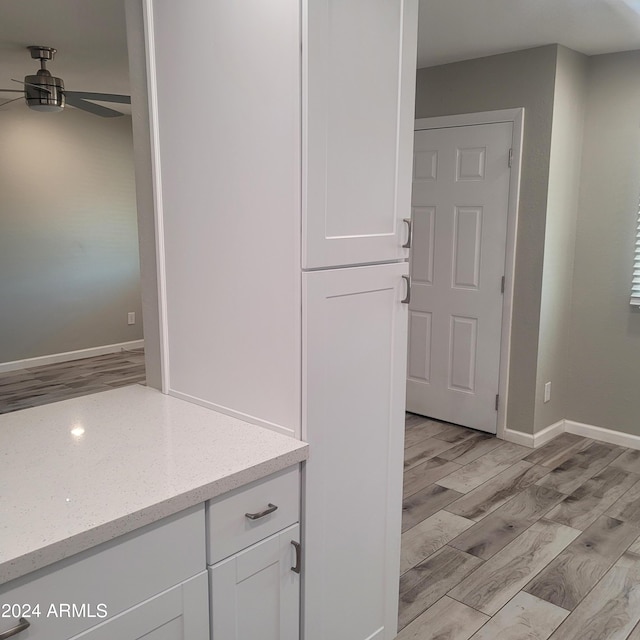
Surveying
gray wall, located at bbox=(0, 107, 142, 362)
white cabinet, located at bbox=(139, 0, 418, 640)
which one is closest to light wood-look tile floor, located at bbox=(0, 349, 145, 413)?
gray wall, located at bbox=(0, 107, 142, 362)

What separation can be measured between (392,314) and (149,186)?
858 millimetres

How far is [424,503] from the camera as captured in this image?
9.75 ft

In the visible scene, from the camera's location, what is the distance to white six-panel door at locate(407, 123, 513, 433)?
3641mm

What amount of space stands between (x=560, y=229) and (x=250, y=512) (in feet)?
9.47

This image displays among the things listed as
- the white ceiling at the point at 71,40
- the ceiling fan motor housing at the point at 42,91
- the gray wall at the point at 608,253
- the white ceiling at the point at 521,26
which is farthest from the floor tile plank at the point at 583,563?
the ceiling fan motor housing at the point at 42,91

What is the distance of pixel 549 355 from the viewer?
3.68 m

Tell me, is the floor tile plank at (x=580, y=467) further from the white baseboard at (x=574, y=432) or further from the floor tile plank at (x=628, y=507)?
the floor tile plank at (x=628, y=507)

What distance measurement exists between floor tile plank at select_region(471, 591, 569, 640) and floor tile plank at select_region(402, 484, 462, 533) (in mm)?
639

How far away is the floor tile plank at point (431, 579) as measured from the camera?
2.19 metres

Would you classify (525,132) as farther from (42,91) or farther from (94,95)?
(42,91)

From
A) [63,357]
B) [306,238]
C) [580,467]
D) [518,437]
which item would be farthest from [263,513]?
[518,437]

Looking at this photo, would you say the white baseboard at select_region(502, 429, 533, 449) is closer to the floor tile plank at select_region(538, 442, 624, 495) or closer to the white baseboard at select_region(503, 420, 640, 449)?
the white baseboard at select_region(503, 420, 640, 449)

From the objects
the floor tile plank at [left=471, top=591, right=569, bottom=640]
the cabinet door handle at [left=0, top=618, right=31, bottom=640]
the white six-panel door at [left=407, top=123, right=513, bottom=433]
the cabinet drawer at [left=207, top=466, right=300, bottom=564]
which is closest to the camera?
the cabinet door handle at [left=0, top=618, right=31, bottom=640]

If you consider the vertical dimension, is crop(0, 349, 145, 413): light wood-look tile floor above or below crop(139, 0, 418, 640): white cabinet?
below
